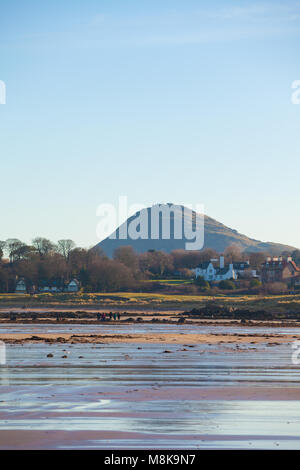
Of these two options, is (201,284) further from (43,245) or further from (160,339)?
(160,339)

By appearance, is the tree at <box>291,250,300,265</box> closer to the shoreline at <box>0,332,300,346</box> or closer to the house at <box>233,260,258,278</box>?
the house at <box>233,260,258,278</box>

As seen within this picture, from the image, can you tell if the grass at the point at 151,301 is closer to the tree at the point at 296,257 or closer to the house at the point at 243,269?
the house at the point at 243,269

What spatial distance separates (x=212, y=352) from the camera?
109 ft

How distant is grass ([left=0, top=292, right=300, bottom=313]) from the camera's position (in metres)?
86.3

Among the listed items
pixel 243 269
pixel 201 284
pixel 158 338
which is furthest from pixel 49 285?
pixel 158 338

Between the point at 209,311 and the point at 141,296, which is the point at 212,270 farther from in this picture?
the point at 209,311

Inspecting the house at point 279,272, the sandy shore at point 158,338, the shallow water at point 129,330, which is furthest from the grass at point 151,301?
the sandy shore at point 158,338

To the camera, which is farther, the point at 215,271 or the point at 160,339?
the point at 215,271

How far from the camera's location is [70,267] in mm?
129375

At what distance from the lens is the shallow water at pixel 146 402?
13664mm

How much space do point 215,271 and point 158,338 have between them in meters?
105

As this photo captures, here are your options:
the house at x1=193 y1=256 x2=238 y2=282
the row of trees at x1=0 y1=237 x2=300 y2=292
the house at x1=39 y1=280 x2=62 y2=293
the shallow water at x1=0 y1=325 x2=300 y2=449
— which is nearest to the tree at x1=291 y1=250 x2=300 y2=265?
the row of trees at x1=0 y1=237 x2=300 y2=292

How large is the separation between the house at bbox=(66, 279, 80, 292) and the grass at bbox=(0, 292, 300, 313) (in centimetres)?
1671

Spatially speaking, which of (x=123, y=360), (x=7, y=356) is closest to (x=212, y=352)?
(x=123, y=360)
